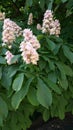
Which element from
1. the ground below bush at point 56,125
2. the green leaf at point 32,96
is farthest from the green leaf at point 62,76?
the ground below bush at point 56,125

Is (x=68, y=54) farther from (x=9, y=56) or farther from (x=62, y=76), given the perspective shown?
(x=9, y=56)

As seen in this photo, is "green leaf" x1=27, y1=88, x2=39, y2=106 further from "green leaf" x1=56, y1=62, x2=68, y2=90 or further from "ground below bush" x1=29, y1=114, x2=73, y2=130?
"ground below bush" x1=29, y1=114, x2=73, y2=130

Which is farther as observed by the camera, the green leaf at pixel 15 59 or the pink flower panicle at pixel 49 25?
the pink flower panicle at pixel 49 25

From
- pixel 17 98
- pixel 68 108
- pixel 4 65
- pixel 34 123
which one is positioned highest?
pixel 4 65

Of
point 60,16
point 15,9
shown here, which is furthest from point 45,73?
point 15,9

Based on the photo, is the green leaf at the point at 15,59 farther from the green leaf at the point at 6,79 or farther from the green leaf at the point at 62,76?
the green leaf at the point at 62,76

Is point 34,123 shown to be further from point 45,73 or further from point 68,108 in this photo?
point 45,73

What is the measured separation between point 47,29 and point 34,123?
1797mm

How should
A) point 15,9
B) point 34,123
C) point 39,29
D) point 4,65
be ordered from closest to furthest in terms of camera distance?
point 4,65, point 39,29, point 15,9, point 34,123

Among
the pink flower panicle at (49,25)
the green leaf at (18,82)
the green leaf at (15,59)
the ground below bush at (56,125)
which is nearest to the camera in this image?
the green leaf at (18,82)

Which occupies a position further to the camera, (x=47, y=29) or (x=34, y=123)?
(x=34, y=123)

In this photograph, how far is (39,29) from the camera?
6.84ft

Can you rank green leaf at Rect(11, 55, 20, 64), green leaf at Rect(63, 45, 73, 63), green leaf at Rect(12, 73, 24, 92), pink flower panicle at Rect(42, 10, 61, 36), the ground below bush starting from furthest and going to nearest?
1. the ground below bush
2. pink flower panicle at Rect(42, 10, 61, 36)
3. green leaf at Rect(63, 45, 73, 63)
4. green leaf at Rect(11, 55, 20, 64)
5. green leaf at Rect(12, 73, 24, 92)

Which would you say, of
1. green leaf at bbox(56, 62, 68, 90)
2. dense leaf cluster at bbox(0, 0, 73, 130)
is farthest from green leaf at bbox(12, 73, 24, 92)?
green leaf at bbox(56, 62, 68, 90)
